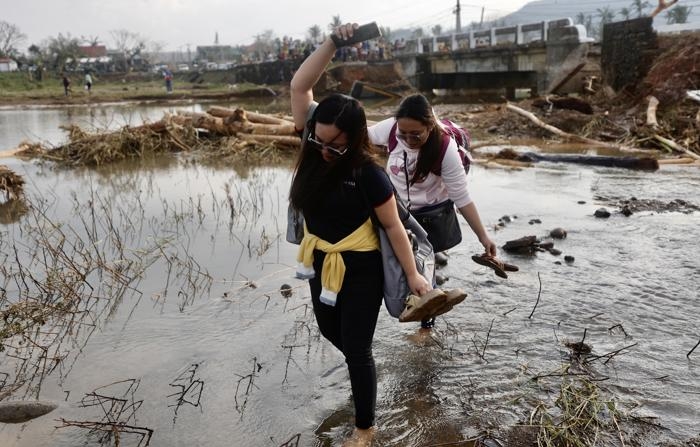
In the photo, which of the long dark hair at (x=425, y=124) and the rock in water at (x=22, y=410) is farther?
the rock in water at (x=22, y=410)

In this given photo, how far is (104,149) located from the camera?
39.4ft

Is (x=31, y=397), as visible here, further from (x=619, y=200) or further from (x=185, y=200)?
(x=619, y=200)

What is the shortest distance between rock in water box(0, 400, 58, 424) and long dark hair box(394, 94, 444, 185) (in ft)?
8.35

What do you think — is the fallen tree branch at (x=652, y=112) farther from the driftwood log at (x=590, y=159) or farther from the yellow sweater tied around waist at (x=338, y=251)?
the yellow sweater tied around waist at (x=338, y=251)

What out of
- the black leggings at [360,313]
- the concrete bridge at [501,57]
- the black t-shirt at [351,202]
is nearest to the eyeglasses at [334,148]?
the black t-shirt at [351,202]

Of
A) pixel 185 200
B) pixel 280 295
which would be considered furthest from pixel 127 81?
pixel 280 295

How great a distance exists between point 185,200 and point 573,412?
6938mm

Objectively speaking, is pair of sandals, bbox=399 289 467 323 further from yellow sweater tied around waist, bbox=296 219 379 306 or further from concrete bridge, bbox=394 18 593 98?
concrete bridge, bbox=394 18 593 98

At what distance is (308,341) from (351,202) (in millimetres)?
1843

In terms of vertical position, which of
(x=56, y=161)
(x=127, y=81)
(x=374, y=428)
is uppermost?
(x=127, y=81)

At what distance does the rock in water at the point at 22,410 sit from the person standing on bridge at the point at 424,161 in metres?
2.33

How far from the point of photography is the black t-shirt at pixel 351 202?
2.50 metres

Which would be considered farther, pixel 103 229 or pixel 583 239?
pixel 103 229

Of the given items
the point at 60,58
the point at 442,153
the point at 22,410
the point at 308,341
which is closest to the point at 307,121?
the point at 442,153
